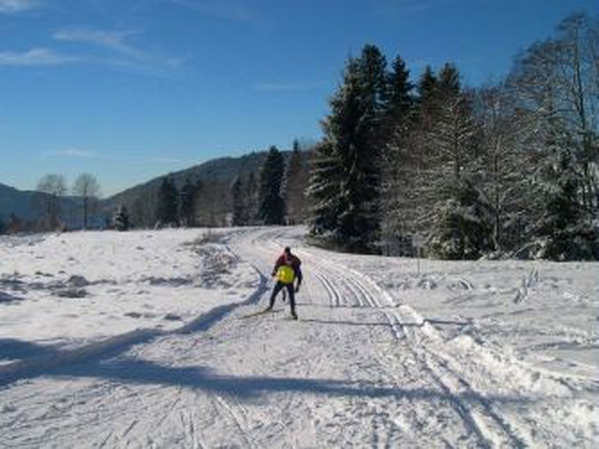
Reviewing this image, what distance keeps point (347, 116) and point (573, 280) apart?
23.5 metres

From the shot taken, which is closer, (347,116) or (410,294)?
(410,294)

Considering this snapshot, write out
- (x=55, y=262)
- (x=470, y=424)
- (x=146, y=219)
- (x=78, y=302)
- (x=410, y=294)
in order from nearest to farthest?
(x=470, y=424) < (x=78, y=302) < (x=410, y=294) < (x=55, y=262) < (x=146, y=219)

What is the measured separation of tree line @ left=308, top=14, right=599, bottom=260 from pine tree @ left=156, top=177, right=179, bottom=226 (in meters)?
68.4

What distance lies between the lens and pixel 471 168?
125 feet

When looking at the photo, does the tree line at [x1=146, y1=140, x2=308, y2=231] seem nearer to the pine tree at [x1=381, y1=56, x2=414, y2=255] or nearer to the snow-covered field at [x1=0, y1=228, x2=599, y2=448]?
the pine tree at [x1=381, y1=56, x2=414, y2=255]

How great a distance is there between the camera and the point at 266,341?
14.8 meters

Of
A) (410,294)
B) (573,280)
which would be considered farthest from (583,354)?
(573,280)

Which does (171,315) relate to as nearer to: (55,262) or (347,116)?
(55,262)

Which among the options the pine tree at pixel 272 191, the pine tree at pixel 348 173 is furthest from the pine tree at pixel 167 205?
the pine tree at pixel 348 173

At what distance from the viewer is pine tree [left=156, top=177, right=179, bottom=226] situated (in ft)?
382

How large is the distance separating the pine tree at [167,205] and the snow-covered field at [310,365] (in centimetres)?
9111

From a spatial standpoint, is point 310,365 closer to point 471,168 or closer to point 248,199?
point 471,168

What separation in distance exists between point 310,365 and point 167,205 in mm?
106700

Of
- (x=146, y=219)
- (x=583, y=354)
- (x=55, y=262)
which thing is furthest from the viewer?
(x=146, y=219)
